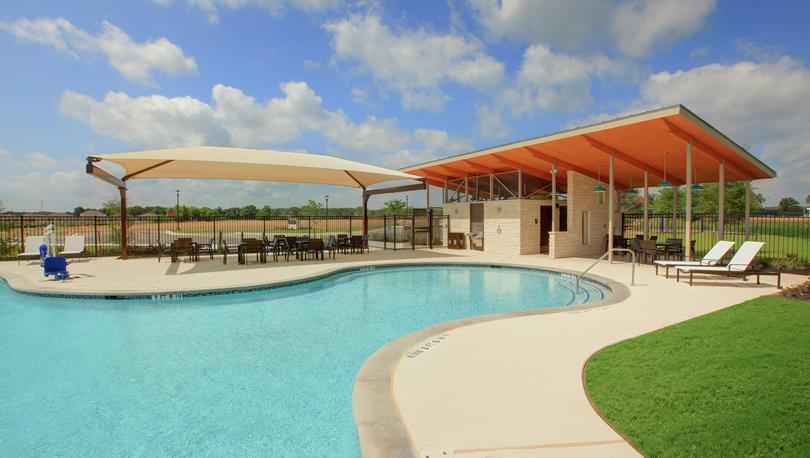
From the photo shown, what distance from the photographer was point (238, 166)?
12.6 metres

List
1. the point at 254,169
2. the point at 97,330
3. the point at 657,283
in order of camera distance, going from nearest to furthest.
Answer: the point at 97,330
the point at 657,283
the point at 254,169

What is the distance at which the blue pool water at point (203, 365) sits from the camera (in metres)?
3.14

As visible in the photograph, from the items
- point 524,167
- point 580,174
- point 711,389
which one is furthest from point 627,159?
point 711,389

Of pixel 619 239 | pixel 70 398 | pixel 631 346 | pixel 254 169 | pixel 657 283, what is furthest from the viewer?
pixel 619 239

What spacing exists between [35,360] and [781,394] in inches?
313

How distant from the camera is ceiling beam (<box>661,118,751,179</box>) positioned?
31.4 ft

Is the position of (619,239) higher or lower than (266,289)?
higher

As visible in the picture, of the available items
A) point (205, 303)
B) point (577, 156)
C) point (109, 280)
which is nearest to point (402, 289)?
point (205, 303)

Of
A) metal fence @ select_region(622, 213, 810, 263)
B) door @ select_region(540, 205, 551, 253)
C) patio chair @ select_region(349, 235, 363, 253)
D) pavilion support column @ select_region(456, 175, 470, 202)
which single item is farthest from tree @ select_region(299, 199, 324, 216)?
door @ select_region(540, 205, 551, 253)

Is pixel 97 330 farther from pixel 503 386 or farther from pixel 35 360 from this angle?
pixel 503 386

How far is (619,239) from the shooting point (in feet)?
48.7

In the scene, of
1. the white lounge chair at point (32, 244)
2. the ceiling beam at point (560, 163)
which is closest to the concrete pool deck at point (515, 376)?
the white lounge chair at point (32, 244)

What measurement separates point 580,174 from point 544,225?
2.71 m

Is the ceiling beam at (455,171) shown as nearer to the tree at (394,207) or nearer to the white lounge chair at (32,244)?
the white lounge chair at (32,244)
